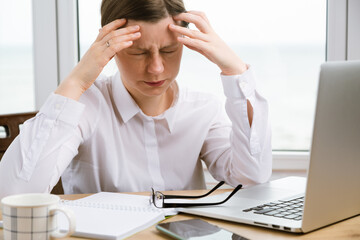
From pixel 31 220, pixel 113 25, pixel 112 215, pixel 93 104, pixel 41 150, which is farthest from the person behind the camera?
pixel 93 104

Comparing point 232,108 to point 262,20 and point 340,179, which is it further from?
point 262,20

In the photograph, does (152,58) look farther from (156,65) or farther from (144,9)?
(144,9)

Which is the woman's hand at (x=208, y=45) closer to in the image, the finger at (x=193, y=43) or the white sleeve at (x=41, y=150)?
the finger at (x=193, y=43)

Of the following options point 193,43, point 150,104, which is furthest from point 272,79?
point 193,43

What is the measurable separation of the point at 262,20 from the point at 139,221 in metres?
1.54

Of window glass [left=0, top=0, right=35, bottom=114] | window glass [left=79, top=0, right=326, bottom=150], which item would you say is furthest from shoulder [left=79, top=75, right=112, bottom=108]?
window glass [left=0, top=0, right=35, bottom=114]

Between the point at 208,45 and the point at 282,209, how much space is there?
575 millimetres

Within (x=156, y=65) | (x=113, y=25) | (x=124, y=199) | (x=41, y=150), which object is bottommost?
(x=124, y=199)

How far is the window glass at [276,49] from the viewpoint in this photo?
221 centimetres

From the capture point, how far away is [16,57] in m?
2.32

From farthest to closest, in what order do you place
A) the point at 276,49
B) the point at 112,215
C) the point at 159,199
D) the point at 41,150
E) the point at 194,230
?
1. the point at 276,49
2. the point at 41,150
3. the point at 159,199
4. the point at 112,215
5. the point at 194,230

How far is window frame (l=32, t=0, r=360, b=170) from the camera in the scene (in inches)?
85.0

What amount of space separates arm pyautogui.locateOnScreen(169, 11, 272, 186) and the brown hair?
4cm

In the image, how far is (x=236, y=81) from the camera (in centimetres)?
137
